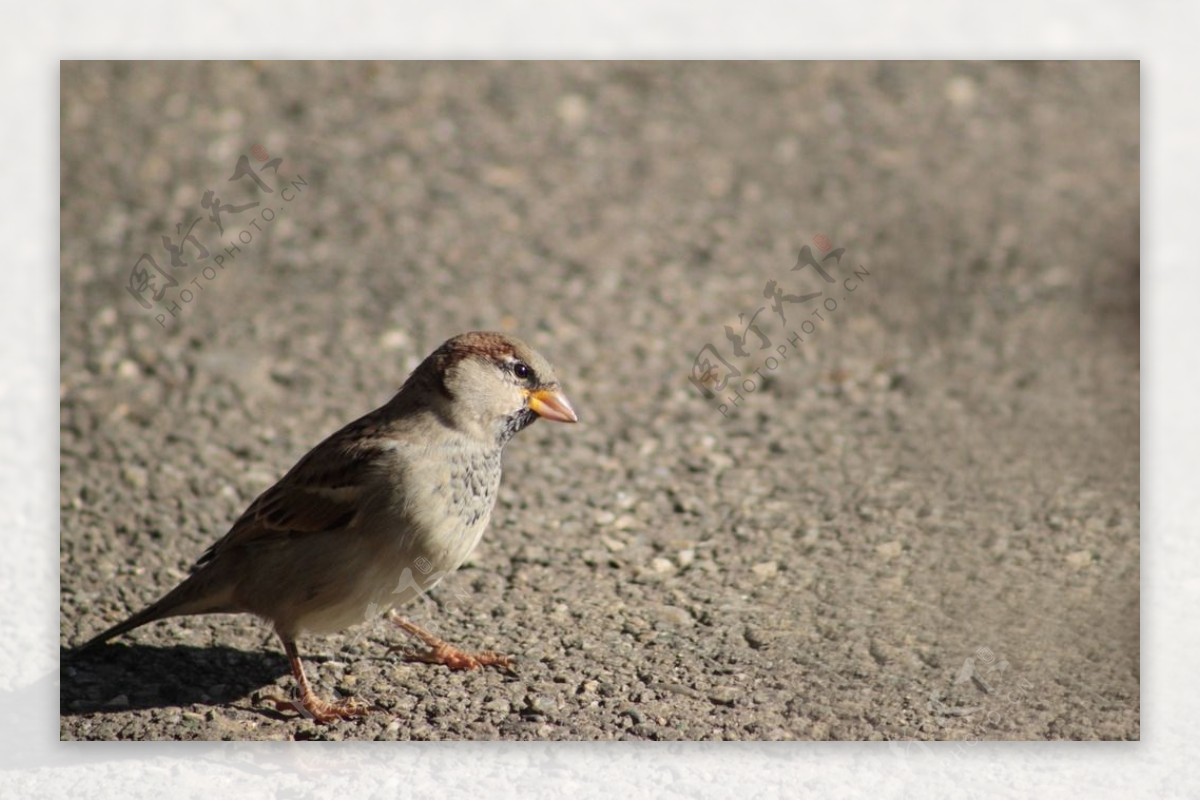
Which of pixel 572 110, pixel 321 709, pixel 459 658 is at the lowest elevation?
pixel 321 709

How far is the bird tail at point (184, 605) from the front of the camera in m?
4.94

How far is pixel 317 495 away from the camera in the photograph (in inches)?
192

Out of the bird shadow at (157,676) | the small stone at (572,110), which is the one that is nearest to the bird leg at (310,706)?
the bird shadow at (157,676)

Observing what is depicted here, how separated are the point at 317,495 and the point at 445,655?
0.77m

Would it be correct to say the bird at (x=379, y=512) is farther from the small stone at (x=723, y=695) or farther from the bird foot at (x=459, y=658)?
the small stone at (x=723, y=695)

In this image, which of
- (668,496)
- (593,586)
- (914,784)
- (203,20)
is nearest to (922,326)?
(668,496)

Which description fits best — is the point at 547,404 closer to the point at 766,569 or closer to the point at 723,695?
the point at 723,695

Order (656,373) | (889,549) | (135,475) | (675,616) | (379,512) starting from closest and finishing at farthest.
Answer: (379,512) < (675,616) < (889,549) < (135,475) < (656,373)

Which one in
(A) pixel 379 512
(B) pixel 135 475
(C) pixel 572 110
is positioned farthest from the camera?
(C) pixel 572 110

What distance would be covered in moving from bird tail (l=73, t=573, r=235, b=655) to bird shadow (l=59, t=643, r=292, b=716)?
0.20m

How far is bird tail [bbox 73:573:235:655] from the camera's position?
4.94 metres

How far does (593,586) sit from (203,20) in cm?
265

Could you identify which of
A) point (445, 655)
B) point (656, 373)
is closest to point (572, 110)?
point (656, 373)

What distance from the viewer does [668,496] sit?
20.9 feet
